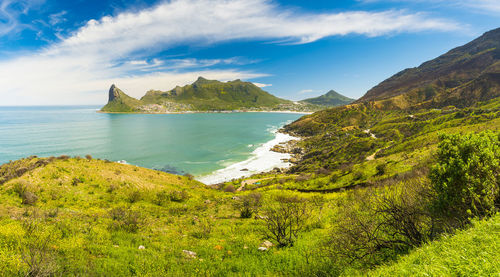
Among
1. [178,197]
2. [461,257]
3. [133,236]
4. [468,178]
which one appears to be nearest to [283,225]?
[461,257]

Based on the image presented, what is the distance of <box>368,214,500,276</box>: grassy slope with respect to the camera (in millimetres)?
3798

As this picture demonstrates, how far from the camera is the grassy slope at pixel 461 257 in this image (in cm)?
380

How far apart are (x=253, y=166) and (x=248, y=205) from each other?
4850 centimetres

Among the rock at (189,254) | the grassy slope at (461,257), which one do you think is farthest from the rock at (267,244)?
the grassy slope at (461,257)

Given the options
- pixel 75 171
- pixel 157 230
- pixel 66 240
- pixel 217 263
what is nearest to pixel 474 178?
pixel 217 263

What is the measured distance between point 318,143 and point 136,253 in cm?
10109

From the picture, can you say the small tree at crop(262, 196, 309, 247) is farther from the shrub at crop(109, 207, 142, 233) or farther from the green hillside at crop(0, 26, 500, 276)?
the shrub at crop(109, 207, 142, 233)

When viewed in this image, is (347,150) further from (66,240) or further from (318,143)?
(66,240)

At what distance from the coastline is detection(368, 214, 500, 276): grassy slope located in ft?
163

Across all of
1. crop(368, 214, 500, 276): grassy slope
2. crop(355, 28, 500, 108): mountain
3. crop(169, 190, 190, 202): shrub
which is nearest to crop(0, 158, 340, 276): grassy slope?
crop(169, 190, 190, 202): shrub

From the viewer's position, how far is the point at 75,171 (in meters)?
23.3

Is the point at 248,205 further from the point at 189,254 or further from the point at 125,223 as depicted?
the point at 125,223

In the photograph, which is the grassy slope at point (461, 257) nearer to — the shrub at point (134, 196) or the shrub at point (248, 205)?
the shrub at point (248, 205)

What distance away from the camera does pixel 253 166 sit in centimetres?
6725
